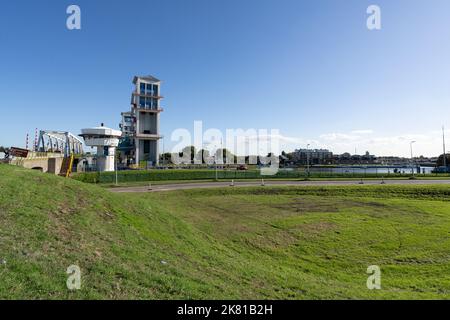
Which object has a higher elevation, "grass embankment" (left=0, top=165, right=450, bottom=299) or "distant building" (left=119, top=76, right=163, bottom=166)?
"distant building" (left=119, top=76, right=163, bottom=166)

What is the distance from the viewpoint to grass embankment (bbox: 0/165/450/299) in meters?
5.44

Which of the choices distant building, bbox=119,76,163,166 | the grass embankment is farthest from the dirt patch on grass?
distant building, bbox=119,76,163,166

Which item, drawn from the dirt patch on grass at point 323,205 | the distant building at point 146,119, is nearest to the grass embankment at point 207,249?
the dirt patch on grass at point 323,205

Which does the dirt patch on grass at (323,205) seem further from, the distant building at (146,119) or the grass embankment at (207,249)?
the distant building at (146,119)

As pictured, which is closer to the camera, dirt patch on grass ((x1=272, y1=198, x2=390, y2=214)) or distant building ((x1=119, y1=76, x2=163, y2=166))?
dirt patch on grass ((x1=272, y1=198, x2=390, y2=214))

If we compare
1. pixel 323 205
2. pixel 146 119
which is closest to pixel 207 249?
pixel 323 205

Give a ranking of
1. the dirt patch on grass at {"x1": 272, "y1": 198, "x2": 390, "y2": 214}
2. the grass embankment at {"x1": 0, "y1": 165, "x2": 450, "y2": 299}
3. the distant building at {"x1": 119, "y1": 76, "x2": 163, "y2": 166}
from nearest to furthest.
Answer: the grass embankment at {"x1": 0, "y1": 165, "x2": 450, "y2": 299} → the dirt patch on grass at {"x1": 272, "y1": 198, "x2": 390, "y2": 214} → the distant building at {"x1": 119, "y1": 76, "x2": 163, "y2": 166}

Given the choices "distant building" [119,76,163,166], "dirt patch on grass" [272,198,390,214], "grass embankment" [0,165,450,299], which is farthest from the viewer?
"distant building" [119,76,163,166]

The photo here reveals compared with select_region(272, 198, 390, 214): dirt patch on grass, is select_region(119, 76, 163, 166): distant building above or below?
above

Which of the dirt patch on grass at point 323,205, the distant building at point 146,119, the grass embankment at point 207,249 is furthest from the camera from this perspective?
the distant building at point 146,119

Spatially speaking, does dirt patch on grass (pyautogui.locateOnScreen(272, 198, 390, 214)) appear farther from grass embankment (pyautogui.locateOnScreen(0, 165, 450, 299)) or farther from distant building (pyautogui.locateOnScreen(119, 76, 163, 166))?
distant building (pyautogui.locateOnScreen(119, 76, 163, 166))

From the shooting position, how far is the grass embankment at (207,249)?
544 centimetres

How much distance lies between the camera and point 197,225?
15.3m

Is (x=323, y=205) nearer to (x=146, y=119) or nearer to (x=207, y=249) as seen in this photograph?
(x=207, y=249)
